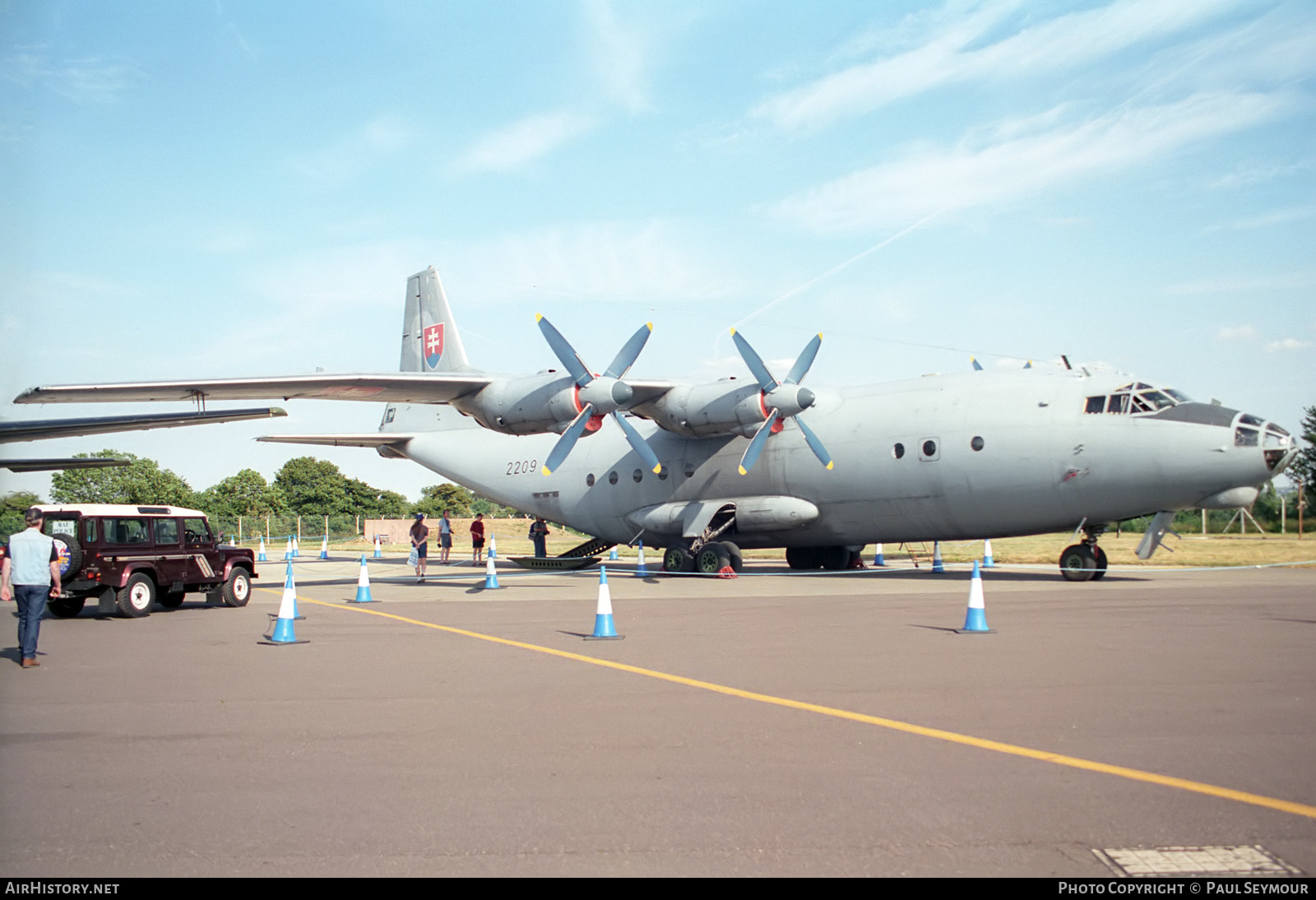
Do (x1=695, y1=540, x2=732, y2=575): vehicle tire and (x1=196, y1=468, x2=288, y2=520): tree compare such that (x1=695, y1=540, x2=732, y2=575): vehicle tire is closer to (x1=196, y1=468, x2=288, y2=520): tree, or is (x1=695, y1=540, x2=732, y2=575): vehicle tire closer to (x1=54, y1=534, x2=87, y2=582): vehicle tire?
(x1=54, y1=534, x2=87, y2=582): vehicle tire

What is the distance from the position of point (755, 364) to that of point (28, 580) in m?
15.2

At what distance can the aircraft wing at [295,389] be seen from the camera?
18859mm

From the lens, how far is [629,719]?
7160 millimetres

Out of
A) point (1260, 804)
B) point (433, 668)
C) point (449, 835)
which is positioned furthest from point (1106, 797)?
point (433, 668)

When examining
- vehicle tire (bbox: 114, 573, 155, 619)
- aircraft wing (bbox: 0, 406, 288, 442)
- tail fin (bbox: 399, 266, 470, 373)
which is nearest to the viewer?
aircraft wing (bbox: 0, 406, 288, 442)

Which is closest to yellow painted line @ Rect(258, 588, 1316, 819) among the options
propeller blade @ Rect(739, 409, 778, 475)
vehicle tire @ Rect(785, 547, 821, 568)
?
propeller blade @ Rect(739, 409, 778, 475)

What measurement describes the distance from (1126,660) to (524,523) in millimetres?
76674

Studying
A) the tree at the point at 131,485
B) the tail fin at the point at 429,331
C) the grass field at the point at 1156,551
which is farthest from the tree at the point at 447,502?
the tail fin at the point at 429,331

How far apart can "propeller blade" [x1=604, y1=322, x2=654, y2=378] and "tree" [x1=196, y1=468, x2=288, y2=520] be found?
69.6 m

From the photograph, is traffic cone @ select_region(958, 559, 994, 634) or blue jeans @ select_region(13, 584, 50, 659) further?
traffic cone @ select_region(958, 559, 994, 634)

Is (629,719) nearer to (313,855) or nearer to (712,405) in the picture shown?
(313,855)

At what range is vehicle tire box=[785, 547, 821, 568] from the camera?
26531mm

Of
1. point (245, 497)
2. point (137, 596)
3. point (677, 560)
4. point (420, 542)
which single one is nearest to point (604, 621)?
point (137, 596)
